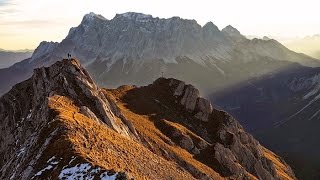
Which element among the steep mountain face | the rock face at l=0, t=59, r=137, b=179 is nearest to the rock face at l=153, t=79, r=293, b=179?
the steep mountain face

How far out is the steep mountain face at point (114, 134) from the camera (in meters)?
65.1

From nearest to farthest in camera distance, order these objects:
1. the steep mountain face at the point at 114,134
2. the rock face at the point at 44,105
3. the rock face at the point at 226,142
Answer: the steep mountain face at the point at 114,134, the rock face at the point at 44,105, the rock face at the point at 226,142

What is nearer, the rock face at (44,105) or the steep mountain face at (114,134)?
the steep mountain face at (114,134)

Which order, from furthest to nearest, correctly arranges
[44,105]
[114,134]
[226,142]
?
[226,142]
[44,105]
[114,134]

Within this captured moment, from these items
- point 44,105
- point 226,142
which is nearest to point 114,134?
point 44,105

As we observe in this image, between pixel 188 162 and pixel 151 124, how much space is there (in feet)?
60.9

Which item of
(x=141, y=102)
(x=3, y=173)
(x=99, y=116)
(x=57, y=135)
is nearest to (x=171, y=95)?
(x=141, y=102)

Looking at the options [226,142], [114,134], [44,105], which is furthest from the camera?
[226,142]

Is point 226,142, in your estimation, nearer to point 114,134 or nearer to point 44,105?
point 114,134

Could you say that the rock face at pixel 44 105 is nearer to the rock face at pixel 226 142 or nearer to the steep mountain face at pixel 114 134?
the steep mountain face at pixel 114 134

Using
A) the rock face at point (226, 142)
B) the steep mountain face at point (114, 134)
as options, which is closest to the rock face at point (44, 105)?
the steep mountain face at point (114, 134)

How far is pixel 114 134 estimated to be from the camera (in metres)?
81.2

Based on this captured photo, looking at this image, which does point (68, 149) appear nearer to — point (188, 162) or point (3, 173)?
point (3, 173)

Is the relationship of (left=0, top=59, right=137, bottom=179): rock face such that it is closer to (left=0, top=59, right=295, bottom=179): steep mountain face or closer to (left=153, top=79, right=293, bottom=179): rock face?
(left=0, top=59, right=295, bottom=179): steep mountain face
